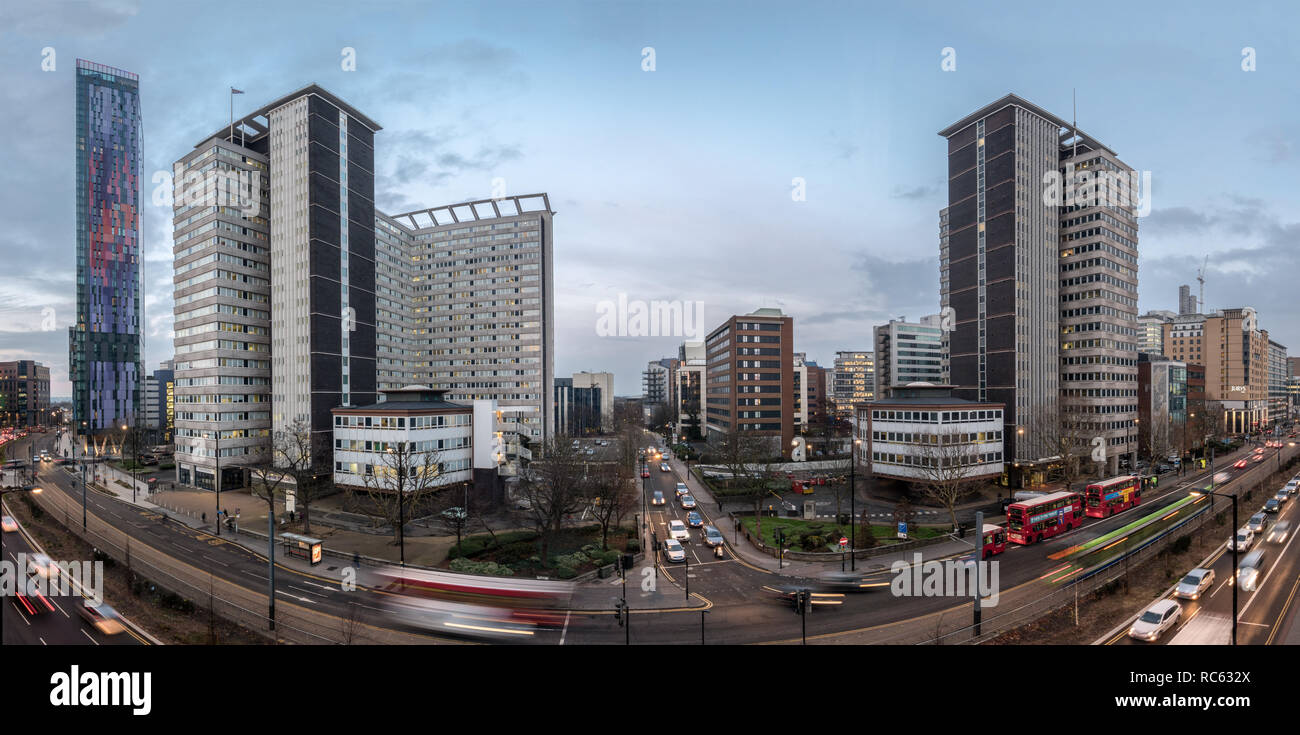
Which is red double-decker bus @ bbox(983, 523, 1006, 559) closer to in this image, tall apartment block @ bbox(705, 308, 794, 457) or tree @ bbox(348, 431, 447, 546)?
tree @ bbox(348, 431, 447, 546)

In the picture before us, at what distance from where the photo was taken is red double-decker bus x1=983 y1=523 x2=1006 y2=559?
3264cm

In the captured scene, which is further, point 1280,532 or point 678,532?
point 678,532

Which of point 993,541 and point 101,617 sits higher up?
point 101,617

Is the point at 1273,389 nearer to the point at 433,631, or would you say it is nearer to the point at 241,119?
the point at 433,631

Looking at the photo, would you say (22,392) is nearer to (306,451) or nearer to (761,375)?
(306,451)

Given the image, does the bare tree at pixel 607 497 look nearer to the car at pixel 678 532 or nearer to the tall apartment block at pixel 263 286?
the car at pixel 678 532

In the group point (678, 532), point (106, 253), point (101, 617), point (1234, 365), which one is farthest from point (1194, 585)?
point (106, 253)

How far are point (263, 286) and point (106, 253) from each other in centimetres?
9548

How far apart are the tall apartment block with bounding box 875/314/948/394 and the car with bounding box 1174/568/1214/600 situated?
333ft

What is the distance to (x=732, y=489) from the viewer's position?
Answer: 182ft

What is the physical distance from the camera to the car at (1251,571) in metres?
25.4

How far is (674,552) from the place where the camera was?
3366 centimetres
